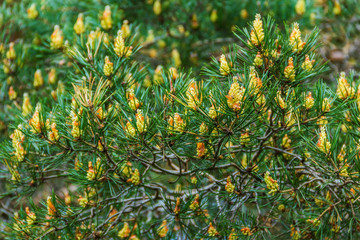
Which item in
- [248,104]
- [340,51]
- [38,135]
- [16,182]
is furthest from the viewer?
[340,51]

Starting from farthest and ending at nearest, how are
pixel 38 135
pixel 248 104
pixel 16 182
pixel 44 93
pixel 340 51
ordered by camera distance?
pixel 340 51 < pixel 44 93 < pixel 16 182 < pixel 38 135 < pixel 248 104

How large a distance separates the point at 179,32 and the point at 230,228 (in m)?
1.01

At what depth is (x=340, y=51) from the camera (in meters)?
1.76

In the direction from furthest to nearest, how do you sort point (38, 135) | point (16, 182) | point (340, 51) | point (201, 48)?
1. point (340, 51)
2. point (201, 48)
3. point (16, 182)
4. point (38, 135)

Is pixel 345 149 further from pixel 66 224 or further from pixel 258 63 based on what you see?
pixel 66 224

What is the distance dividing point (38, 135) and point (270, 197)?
1.53 ft

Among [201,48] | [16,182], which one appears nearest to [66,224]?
[16,182]

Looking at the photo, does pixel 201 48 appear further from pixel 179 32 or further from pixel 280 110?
pixel 280 110

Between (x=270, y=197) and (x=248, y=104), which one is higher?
(x=248, y=104)

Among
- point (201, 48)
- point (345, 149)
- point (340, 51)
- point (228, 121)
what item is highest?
point (228, 121)

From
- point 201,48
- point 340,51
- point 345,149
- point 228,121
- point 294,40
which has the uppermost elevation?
point 294,40

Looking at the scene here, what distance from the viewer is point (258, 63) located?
0.68 metres

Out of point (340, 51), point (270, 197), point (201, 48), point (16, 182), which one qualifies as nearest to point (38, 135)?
point (16, 182)

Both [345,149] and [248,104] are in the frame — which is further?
[345,149]
